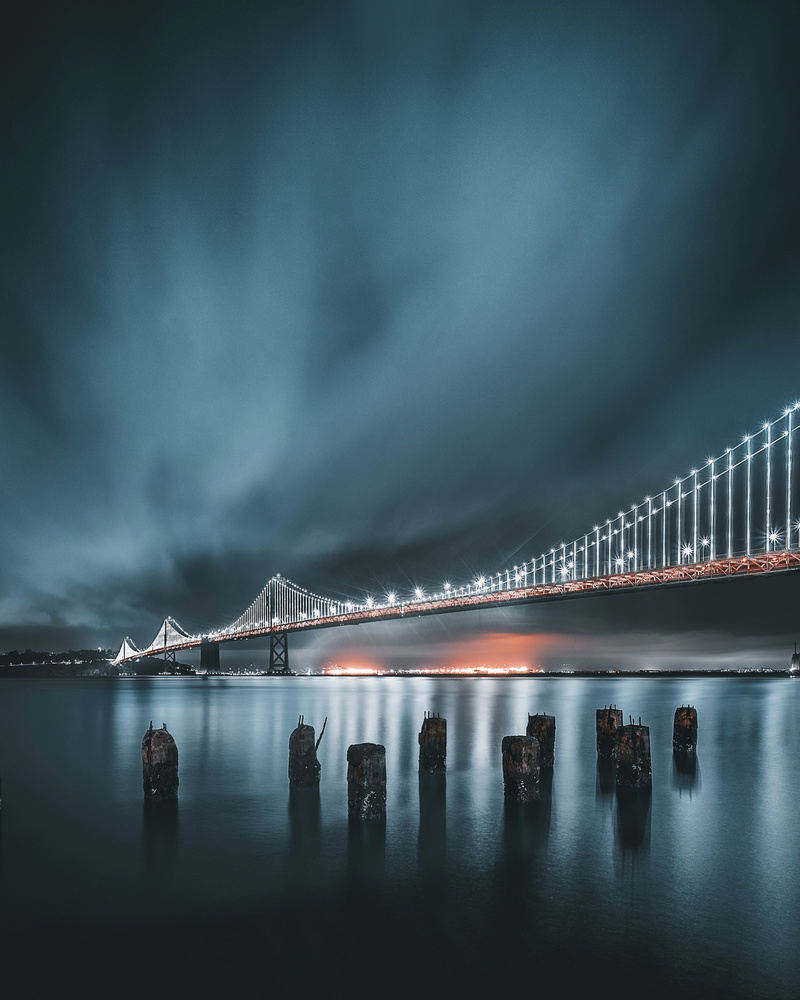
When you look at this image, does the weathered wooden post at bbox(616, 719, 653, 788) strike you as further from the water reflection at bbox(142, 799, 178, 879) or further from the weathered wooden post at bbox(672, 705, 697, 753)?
the water reflection at bbox(142, 799, 178, 879)

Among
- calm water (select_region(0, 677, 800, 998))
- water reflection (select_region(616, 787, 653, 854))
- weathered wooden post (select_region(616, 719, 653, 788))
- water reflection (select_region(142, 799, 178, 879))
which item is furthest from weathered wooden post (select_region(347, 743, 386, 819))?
weathered wooden post (select_region(616, 719, 653, 788))

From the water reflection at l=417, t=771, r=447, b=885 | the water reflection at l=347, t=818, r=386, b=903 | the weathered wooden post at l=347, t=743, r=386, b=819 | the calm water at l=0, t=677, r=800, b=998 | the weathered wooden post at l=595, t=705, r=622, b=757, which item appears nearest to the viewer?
the calm water at l=0, t=677, r=800, b=998

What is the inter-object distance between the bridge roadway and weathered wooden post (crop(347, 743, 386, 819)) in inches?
1059

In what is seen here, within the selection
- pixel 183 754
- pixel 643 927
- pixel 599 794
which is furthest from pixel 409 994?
pixel 183 754

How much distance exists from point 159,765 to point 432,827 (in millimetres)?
5500

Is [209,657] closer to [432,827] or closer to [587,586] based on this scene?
[587,586]

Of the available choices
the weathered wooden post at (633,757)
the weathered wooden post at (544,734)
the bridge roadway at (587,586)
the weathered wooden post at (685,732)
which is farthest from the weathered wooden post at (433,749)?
the bridge roadway at (587,586)

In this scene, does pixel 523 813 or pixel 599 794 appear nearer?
pixel 523 813

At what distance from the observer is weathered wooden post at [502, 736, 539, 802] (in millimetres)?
13672

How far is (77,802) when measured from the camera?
16.1m

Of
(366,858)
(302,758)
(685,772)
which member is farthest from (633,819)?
(302,758)

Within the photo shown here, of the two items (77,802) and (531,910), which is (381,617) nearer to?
(77,802)

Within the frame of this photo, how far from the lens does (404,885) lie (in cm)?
998

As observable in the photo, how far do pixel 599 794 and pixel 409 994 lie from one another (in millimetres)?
9976
